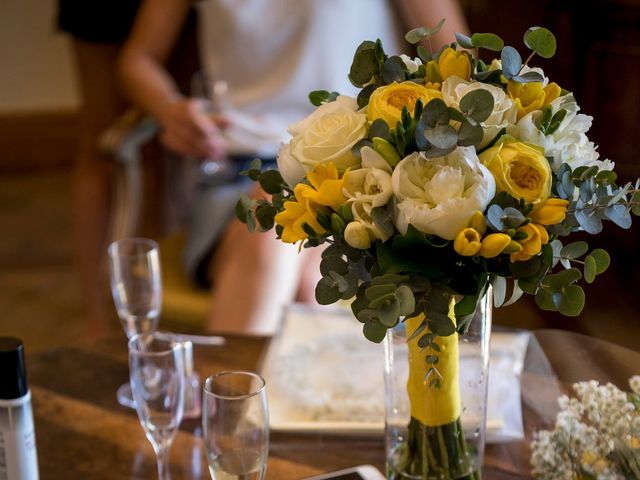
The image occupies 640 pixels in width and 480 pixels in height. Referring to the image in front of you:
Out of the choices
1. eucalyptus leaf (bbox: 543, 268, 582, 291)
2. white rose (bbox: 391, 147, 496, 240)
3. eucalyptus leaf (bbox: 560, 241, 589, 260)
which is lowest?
eucalyptus leaf (bbox: 543, 268, 582, 291)

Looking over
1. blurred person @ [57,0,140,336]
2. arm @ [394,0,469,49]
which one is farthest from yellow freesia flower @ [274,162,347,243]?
blurred person @ [57,0,140,336]

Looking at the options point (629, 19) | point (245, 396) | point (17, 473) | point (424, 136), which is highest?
point (629, 19)

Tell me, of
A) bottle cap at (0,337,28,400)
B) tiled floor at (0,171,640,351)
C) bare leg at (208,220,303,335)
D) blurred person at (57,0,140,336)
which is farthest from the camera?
tiled floor at (0,171,640,351)

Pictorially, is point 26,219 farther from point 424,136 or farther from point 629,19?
point 424,136

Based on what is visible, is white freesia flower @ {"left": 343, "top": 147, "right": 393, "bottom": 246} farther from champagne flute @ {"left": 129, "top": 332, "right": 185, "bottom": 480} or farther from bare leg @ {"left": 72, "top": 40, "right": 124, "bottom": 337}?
bare leg @ {"left": 72, "top": 40, "right": 124, "bottom": 337}

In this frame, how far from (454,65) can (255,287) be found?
3.16ft

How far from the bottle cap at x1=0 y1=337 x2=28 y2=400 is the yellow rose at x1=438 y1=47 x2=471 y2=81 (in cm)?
52

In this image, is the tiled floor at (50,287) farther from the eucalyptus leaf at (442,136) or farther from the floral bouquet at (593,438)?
the eucalyptus leaf at (442,136)

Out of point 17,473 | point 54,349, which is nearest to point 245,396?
point 17,473

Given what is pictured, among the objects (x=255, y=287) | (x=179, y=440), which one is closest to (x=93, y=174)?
(x=255, y=287)

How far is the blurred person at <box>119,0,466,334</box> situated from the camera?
78.5 inches

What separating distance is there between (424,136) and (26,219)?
10.5ft

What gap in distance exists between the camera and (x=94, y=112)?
7.88 feet

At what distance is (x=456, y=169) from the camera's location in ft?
2.60
